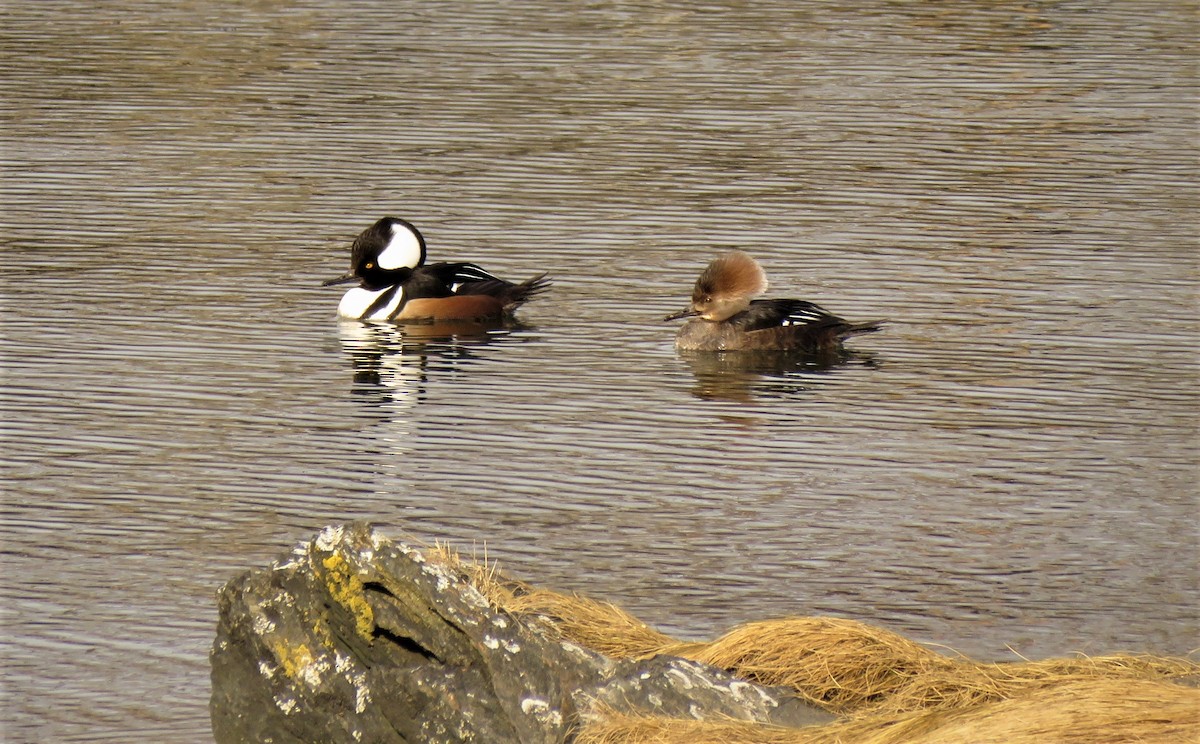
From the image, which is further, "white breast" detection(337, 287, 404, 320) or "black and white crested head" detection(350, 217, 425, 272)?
"black and white crested head" detection(350, 217, 425, 272)

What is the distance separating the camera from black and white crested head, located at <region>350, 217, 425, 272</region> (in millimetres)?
14789

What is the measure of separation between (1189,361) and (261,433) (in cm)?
564

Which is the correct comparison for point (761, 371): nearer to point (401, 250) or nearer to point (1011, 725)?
point (401, 250)

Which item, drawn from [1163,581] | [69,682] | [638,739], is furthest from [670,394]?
[638,739]

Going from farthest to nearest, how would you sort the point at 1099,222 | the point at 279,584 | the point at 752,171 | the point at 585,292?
the point at 752,171, the point at 1099,222, the point at 585,292, the point at 279,584

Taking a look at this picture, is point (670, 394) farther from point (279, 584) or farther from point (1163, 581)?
point (279, 584)

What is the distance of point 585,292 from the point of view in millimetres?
14875

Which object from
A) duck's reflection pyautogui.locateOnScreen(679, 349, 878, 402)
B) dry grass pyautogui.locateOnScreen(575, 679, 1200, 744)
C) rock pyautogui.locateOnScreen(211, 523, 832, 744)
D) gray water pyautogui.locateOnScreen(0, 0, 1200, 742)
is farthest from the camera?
duck's reflection pyautogui.locateOnScreen(679, 349, 878, 402)

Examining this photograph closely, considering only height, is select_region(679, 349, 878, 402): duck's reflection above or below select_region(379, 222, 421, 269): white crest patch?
below

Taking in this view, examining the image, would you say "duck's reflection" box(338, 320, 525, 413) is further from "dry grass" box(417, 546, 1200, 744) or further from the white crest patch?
"dry grass" box(417, 546, 1200, 744)

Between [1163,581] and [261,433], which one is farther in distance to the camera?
[261,433]

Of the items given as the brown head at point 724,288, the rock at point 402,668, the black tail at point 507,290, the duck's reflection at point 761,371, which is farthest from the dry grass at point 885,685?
the black tail at point 507,290

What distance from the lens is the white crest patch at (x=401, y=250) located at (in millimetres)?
→ 14844

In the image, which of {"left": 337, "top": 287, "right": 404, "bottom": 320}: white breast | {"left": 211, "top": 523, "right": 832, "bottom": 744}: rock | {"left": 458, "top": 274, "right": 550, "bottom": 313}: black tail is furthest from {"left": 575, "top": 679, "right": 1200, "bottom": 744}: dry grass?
{"left": 337, "top": 287, "right": 404, "bottom": 320}: white breast
